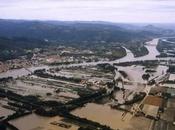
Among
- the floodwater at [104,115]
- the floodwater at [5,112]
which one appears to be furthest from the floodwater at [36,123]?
the floodwater at [104,115]

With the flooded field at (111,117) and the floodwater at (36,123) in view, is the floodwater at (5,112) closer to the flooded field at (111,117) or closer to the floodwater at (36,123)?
the floodwater at (36,123)

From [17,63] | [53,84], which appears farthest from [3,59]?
[53,84]

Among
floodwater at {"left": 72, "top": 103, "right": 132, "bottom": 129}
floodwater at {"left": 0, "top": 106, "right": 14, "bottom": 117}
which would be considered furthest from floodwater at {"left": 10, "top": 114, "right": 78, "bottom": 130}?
floodwater at {"left": 72, "top": 103, "right": 132, "bottom": 129}

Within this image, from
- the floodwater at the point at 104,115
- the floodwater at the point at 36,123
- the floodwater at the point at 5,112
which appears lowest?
the floodwater at the point at 5,112

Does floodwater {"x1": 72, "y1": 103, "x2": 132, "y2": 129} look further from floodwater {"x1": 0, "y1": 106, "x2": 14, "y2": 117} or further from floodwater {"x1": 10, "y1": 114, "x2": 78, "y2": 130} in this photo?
floodwater {"x1": 0, "y1": 106, "x2": 14, "y2": 117}

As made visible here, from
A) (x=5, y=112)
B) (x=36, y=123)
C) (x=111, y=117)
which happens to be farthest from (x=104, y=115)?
(x=5, y=112)

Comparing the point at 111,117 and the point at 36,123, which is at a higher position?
the point at 111,117

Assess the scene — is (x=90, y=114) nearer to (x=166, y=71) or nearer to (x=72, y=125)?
(x=72, y=125)

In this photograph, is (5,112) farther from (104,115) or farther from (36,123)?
(104,115)
